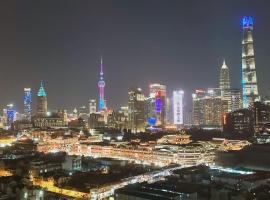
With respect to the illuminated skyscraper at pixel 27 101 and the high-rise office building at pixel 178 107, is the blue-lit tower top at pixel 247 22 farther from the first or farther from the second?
the illuminated skyscraper at pixel 27 101

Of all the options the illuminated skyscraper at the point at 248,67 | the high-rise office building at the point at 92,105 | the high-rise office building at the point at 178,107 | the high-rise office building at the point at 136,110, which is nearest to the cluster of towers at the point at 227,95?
the illuminated skyscraper at the point at 248,67

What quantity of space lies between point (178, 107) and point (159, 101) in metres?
9.16

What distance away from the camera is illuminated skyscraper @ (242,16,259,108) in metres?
56.0

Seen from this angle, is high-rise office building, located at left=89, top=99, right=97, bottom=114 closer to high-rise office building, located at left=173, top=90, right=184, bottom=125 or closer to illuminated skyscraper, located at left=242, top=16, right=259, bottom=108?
high-rise office building, located at left=173, top=90, right=184, bottom=125

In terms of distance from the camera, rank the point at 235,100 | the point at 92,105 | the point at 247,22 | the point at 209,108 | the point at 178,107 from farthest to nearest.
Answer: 1. the point at 92,105
2. the point at 178,107
3. the point at 209,108
4. the point at 235,100
5. the point at 247,22

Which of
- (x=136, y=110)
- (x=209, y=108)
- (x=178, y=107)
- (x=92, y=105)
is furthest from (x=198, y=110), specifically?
(x=92, y=105)

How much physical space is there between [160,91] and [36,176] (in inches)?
2109

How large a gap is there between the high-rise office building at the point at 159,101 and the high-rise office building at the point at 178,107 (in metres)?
4.75

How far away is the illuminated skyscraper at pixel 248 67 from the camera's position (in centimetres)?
5597

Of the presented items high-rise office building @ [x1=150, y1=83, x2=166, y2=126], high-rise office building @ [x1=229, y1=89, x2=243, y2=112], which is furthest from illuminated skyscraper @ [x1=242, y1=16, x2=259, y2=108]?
high-rise office building @ [x1=150, y1=83, x2=166, y2=126]

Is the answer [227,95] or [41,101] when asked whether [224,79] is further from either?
[41,101]

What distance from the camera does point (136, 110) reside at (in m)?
60.0

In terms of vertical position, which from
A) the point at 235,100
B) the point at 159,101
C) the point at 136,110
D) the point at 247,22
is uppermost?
the point at 247,22

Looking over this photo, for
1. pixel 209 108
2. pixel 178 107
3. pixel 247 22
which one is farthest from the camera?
pixel 178 107
